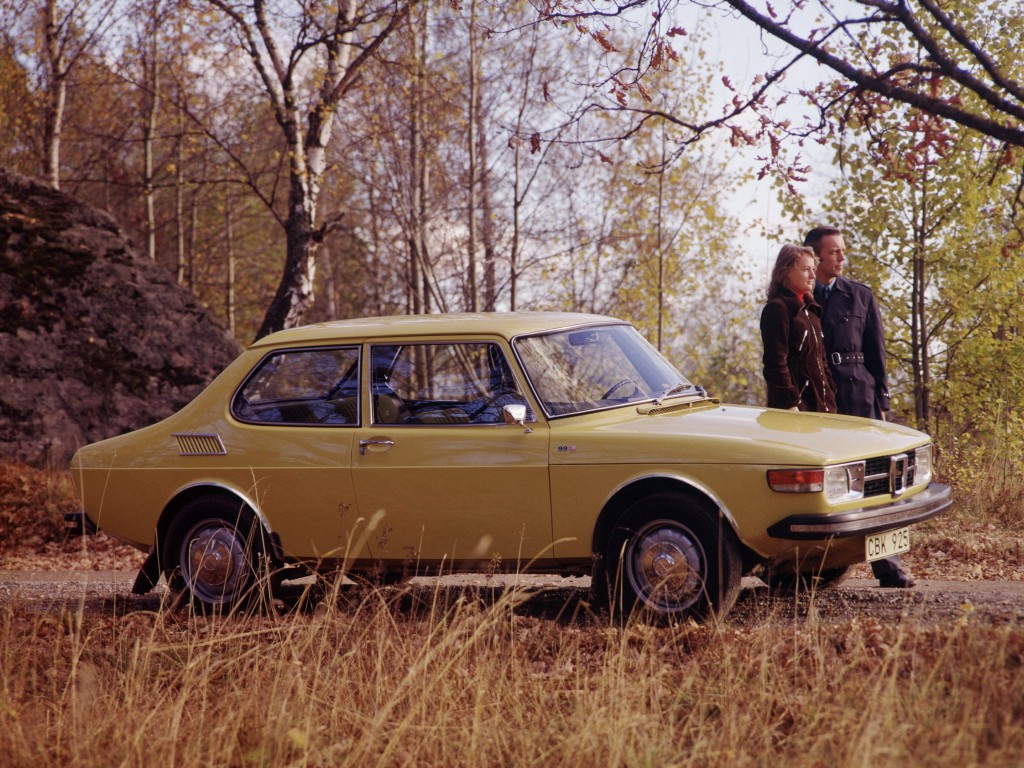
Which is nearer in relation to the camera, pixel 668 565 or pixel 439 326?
pixel 668 565

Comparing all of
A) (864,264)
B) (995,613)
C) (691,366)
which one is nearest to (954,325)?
(864,264)

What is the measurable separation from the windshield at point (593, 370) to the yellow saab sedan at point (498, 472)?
14 millimetres

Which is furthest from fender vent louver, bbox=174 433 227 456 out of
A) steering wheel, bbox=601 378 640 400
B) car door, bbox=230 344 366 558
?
steering wheel, bbox=601 378 640 400

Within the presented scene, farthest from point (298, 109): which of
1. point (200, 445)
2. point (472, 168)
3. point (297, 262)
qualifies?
point (200, 445)

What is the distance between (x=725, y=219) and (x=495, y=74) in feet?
19.4

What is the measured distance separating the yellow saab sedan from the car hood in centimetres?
1

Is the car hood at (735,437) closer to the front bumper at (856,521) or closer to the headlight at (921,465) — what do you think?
the headlight at (921,465)

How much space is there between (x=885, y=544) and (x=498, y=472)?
213cm

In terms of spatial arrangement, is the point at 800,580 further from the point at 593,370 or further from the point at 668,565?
the point at 593,370

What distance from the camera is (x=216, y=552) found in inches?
282

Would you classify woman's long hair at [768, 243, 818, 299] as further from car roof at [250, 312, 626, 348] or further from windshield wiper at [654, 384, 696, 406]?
car roof at [250, 312, 626, 348]

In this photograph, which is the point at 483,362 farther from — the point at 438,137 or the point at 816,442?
the point at 438,137

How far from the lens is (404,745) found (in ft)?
14.7

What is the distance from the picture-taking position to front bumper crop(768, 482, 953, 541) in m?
5.68
